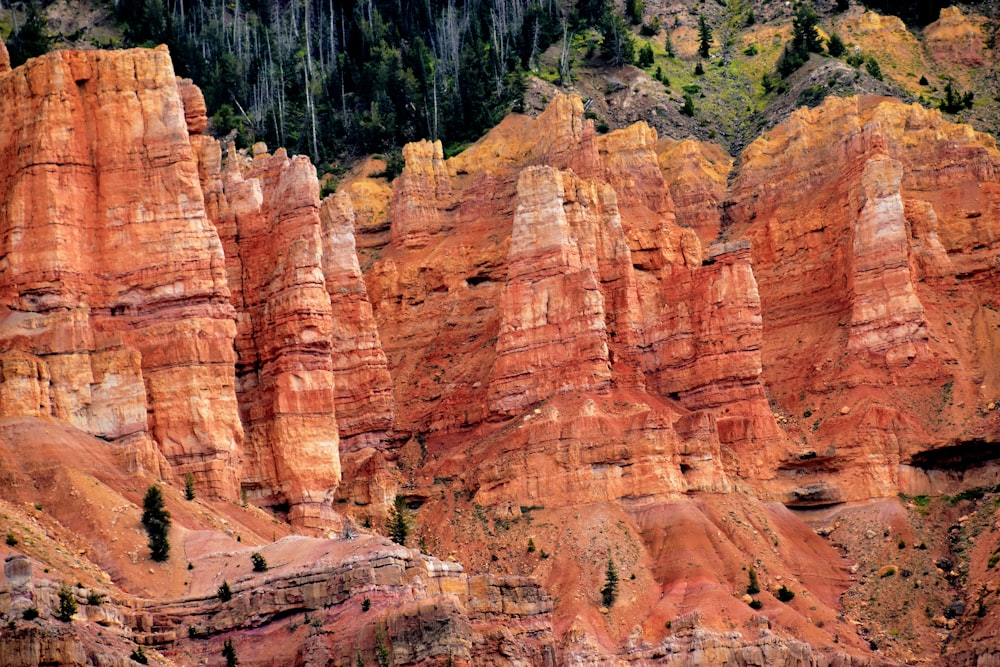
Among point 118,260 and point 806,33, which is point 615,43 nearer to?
point 806,33

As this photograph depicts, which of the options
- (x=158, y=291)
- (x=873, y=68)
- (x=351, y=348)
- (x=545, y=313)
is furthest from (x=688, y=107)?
(x=158, y=291)

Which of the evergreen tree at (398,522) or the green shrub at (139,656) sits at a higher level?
the evergreen tree at (398,522)

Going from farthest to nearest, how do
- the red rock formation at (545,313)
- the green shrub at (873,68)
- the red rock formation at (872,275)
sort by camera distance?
the green shrub at (873,68) < the red rock formation at (872,275) < the red rock formation at (545,313)

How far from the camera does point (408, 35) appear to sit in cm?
19062

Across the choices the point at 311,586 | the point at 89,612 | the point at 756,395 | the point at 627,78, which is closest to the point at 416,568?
the point at 311,586

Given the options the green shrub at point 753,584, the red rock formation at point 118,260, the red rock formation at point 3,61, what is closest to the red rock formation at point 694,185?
the green shrub at point 753,584

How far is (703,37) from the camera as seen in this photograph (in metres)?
194

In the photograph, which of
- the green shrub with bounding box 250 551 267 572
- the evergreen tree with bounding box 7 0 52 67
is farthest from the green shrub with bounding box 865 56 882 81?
the green shrub with bounding box 250 551 267 572

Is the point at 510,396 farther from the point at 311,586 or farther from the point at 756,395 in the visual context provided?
the point at 311,586

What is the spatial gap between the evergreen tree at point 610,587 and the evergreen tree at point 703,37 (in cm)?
6920

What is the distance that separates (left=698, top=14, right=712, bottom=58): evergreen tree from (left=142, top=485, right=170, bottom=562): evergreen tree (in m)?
88.6

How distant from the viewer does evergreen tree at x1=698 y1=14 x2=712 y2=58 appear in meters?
193

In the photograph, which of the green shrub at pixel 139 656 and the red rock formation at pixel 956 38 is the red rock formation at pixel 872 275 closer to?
the red rock formation at pixel 956 38

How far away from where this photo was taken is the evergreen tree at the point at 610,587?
429 feet
